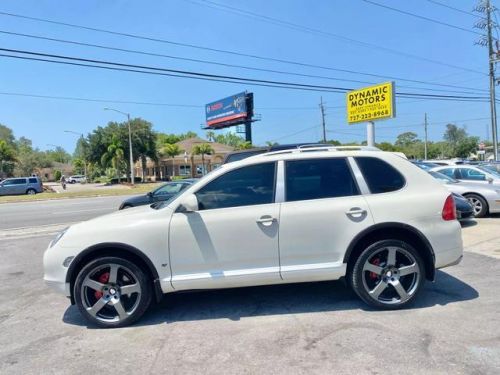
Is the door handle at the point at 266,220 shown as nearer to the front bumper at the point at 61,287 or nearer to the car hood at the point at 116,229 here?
the car hood at the point at 116,229

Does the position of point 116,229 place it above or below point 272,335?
above

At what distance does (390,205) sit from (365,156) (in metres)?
0.62

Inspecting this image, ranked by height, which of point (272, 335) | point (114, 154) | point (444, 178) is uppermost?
point (114, 154)

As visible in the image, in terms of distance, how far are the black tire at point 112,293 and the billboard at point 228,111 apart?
60892 millimetres

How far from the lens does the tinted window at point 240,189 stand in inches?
170

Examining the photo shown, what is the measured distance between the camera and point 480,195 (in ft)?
35.0

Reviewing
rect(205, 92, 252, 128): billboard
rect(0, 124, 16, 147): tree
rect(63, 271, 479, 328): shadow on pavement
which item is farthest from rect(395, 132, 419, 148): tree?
Result: rect(63, 271, 479, 328): shadow on pavement

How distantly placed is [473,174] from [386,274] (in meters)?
8.99

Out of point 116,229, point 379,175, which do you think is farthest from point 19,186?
point 379,175

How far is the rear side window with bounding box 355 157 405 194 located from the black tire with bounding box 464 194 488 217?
24.0ft

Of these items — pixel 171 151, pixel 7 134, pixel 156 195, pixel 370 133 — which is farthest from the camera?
pixel 7 134

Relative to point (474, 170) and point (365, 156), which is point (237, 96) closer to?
Answer: point (474, 170)

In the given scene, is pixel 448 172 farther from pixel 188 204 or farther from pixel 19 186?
pixel 19 186

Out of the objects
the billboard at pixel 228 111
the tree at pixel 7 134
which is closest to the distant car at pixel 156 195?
the billboard at pixel 228 111
